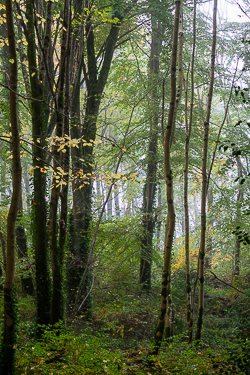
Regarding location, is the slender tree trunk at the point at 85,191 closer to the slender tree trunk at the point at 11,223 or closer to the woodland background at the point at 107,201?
the woodland background at the point at 107,201

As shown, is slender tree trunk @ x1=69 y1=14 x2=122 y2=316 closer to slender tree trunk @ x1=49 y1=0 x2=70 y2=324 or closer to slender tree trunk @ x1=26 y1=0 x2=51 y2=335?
slender tree trunk @ x1=26 y1=0 x2=51 y2=335

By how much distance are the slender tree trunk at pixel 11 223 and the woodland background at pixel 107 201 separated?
0.01 meters

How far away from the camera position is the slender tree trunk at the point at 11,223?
3074 mm

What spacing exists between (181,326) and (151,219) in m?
3.90

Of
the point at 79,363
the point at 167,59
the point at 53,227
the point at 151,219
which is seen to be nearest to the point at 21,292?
the point at 151,219

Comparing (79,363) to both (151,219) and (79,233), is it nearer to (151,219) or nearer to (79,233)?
(79,233)

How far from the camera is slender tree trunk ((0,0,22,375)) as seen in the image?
3074 mm

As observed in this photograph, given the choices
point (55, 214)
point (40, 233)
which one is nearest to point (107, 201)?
point (55, 214)

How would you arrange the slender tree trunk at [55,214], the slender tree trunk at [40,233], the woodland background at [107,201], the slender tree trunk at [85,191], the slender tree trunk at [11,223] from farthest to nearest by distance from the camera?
the slender tree trunk at [85,191]
the slender tree trunk at [40,233]
the slender tree trunk at [55,214]
the woodland background at [107,201]
the slender tree trunk at [11,223]

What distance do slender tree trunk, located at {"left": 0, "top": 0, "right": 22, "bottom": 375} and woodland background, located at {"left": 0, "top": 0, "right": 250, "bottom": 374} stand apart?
0.04ft

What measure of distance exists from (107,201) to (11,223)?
6.30 ft

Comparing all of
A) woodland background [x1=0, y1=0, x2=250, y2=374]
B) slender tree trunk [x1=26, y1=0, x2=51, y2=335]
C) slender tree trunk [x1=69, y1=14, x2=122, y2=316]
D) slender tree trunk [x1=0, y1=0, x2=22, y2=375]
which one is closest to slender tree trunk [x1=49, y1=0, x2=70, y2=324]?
woodland background [x1=0, y1=0, x2=250, y2=374]

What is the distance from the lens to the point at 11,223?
127 inches

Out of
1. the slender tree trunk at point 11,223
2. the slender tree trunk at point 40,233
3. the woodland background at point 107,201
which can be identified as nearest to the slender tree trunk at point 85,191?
the woodland background at point 107,201
